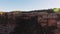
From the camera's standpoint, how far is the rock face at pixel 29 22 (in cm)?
439

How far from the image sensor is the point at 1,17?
15.4 feet

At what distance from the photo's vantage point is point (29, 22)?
4.52m

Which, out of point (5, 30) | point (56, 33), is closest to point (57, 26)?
point (56, 33)

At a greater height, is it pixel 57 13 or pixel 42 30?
pixel 57 13

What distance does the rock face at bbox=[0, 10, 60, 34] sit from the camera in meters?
4.39

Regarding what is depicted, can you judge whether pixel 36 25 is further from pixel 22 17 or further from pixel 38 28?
pixel 22 17

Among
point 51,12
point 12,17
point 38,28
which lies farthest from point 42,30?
point 12,17

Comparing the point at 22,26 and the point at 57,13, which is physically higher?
the point at 57,13

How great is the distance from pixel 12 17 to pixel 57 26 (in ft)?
3.55

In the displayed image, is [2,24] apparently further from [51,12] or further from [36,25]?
[51,12]

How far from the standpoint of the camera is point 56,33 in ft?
14.4

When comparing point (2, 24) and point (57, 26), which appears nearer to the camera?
point (57, 26)

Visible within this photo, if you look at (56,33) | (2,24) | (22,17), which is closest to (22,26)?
(22,17)

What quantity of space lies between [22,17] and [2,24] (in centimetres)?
51
